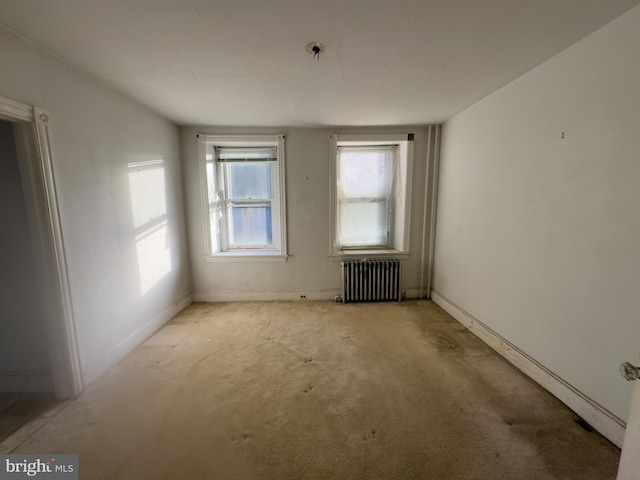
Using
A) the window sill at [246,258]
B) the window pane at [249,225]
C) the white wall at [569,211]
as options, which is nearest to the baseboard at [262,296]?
the window sill at [246,258]

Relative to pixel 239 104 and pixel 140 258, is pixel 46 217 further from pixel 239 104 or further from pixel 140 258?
pixel 239 104

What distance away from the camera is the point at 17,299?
5.97 feet

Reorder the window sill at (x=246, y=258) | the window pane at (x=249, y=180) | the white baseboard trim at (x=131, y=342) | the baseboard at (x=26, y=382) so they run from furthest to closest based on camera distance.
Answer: the window pane at (x=249, y=180), the window sill at (x=246, y=258), the white baseboard trim at (x=131, y=342), the baseboard at (x=26, y=382)

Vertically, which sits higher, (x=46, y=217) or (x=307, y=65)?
(x=307, y=65)

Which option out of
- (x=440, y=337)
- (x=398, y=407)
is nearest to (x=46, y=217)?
(x=398, y=407)

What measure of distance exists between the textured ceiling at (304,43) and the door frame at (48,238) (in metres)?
0.51

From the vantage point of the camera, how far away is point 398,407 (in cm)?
170

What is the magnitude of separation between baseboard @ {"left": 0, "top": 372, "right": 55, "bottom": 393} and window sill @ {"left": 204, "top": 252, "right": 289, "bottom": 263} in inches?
73.0

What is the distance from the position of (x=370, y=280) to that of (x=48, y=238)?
3088 mm

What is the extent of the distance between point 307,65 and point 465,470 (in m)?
2.59

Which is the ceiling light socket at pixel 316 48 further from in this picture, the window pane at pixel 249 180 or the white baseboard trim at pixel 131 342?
the white baseboard trim at pixel 131 342

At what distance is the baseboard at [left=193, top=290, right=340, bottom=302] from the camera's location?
3.57 metres

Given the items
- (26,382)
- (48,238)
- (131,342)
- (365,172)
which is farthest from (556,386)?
(26,382)

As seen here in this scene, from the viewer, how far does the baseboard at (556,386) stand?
1445 mm
